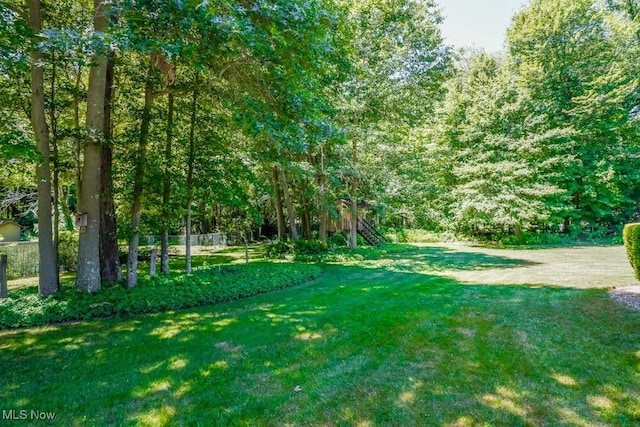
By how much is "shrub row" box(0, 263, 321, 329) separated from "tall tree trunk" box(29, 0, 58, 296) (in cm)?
37

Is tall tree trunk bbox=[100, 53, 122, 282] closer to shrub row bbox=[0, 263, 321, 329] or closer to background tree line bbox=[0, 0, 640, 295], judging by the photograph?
background tree line bbox=[0, 0, 640, 295]

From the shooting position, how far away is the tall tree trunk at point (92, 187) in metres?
6.77

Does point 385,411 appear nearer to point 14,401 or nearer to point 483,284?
point 14,401

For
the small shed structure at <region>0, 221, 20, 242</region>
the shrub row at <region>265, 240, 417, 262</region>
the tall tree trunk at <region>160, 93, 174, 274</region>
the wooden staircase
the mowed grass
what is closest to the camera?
the mowed grass

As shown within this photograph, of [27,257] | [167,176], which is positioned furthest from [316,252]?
[27,257]

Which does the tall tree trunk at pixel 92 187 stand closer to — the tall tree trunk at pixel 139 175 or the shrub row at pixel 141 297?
the shrub row at pixel 141 297

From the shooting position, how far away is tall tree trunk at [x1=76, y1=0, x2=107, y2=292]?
677cm

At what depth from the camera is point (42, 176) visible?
6.55 meters

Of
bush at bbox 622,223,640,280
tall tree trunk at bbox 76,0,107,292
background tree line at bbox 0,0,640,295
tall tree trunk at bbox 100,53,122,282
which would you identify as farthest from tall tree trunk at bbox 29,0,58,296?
bush at bbox 622,223,640,280

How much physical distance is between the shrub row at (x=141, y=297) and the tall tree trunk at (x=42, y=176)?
0.37m

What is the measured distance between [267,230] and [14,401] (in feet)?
88.2

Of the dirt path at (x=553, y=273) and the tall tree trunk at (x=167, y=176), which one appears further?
the tall tree trunk at (x=167, y=176)

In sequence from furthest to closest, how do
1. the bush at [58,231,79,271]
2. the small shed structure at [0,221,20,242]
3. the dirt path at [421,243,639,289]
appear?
the small shed structure at [0,221,20,242]
the bush at [58,231,79,271]
the dirt path at [421,243,639,289]

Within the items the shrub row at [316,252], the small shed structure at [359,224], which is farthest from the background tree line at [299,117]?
the small shed structure at [359,224]
